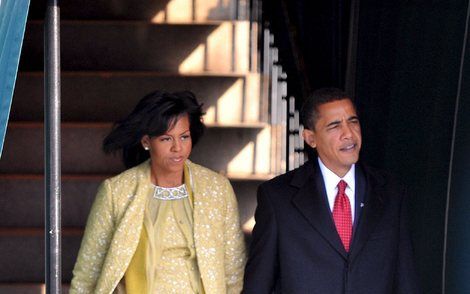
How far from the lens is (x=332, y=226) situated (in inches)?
144

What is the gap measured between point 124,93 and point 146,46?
1.19 feet

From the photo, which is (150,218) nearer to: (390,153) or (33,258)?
(390,153)

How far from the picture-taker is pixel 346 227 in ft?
12.1

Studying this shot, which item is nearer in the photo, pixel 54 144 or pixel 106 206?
pixel 54 144

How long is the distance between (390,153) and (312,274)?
4.03ft

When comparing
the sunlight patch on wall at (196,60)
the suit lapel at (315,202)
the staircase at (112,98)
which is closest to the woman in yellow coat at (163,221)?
the suit lapel at (315,202)

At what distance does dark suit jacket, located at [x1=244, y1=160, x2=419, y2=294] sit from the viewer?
3.62m

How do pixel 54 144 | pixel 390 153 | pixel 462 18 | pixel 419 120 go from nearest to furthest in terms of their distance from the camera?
pixel 54 144, pixel 462 18, pixel 419 120, pixel 390 153

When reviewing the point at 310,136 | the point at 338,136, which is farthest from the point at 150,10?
the point at 338,136

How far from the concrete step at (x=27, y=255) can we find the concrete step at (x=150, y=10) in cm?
164

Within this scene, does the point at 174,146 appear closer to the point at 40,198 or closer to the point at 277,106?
the point at 40,198

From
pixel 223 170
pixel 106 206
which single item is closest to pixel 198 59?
pixel 223 170

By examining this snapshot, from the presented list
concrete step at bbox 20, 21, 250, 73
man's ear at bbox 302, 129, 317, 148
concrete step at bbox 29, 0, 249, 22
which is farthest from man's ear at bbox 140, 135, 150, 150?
concrete step at bbox 29, 0, 249, 22

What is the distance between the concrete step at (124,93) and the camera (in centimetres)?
605
